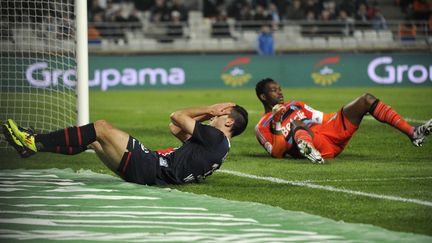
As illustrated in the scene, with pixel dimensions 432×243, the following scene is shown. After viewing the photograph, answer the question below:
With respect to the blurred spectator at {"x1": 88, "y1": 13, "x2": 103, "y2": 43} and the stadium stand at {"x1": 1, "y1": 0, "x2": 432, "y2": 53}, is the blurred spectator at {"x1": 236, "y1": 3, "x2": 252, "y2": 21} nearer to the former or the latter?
the stadium stand at {"x1": 1, "y1": 0, "x2": 432, "y2": 53}

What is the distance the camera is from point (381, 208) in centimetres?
912

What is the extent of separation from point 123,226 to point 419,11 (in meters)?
29.4

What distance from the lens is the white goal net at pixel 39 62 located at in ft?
54.8

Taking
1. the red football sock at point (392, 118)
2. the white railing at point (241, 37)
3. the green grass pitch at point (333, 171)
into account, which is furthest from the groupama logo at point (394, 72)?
the red football sock at point (392, 118)

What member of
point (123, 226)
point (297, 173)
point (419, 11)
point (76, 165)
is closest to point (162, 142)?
point (76, 165)

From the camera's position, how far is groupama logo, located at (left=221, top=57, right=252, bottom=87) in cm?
3058

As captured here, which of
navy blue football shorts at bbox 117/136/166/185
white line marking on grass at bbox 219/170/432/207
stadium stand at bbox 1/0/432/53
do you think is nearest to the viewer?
white line marking on grass at bbox 219/170/432/207

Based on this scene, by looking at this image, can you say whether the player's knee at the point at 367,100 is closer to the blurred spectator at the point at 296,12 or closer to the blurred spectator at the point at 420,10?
the blurred spectator at the point at 296,12

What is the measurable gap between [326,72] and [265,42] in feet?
8.73

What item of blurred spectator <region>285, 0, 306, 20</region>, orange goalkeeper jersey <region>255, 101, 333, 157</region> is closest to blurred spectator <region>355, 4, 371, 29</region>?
blurred spectator <region>285, 0, 306, 20</region>

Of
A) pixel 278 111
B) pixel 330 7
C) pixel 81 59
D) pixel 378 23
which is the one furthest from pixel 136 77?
pixel 278 111

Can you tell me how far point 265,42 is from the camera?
33031 mm

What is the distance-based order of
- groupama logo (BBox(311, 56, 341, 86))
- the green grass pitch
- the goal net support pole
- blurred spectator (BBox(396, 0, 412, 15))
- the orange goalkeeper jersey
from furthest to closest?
blurred spectator (BBox(396, 0, 412, 15)) → groupama logo (BBox(311, 56, 341, 86)) → the goal net support pole → the orange goalkeeper jersey → the green grass pitch

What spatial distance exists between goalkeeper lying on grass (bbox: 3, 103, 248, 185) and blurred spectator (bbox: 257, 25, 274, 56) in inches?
878
